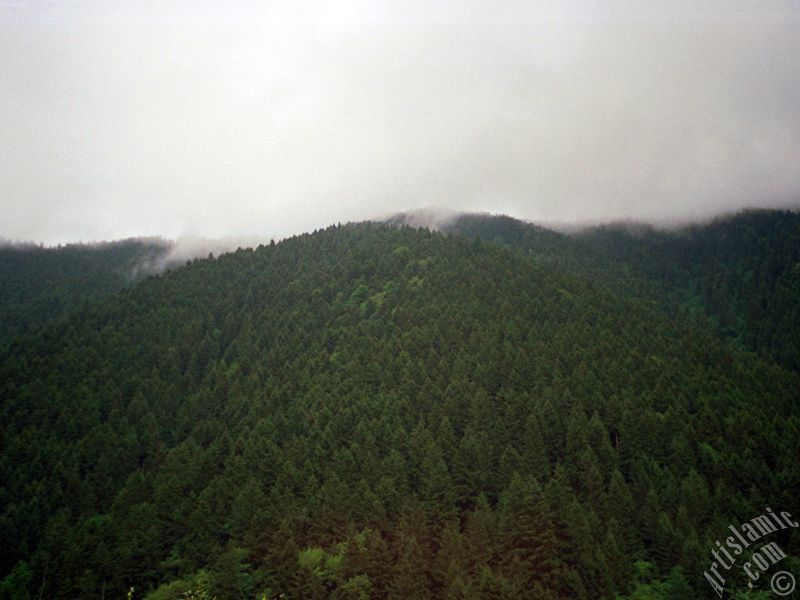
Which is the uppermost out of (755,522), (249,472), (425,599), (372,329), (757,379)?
(372,329)

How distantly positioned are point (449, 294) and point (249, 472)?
222 feet

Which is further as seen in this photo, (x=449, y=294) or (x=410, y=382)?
(x=449, y=294)

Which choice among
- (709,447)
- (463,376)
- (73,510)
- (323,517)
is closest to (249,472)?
(323,517)

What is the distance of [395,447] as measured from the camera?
253ft

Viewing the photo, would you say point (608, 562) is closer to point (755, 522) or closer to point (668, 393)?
point (755, 522)

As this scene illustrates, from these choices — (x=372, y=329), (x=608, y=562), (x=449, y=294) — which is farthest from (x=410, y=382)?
(x=608, y=562)

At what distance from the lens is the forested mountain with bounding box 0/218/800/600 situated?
58.1m

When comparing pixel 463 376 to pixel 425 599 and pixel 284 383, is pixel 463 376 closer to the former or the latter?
pixel 284 383

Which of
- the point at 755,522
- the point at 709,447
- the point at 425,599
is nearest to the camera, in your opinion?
the point at 425,599

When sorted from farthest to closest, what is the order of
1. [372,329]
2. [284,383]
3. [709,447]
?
[372,329] → [284,383] → [709,447]

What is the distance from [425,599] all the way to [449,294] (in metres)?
81.7

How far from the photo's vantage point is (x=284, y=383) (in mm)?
108250

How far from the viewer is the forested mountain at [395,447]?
58.1 meters

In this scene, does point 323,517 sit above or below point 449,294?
below
